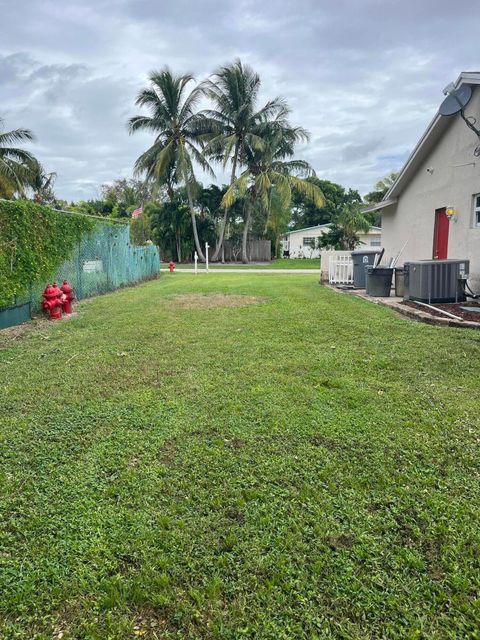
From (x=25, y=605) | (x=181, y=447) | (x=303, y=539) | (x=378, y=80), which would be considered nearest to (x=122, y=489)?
(x=181, y=447)

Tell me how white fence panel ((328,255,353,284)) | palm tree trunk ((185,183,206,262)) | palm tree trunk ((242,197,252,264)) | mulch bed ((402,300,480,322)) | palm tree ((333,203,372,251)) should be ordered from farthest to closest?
palm tree ((333,203,372,251)) < palm tree trunk ((242,197,252,264)) < palm tree trunk ((185,183,206,262)) < white fence panel ((328,255,353,284)) < mulch bed ((402,300,480,322))

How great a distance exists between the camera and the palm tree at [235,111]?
25703 mm

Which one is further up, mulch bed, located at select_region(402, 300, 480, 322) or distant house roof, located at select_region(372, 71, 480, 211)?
distant house roof, located at select_region(372, 71, 480, 211)

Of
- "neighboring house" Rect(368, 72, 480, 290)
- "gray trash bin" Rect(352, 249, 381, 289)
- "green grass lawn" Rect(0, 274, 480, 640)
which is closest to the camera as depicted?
"green grass lawn" Rect(0, 274, 480, 640)

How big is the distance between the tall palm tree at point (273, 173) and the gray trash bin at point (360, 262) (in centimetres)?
1531

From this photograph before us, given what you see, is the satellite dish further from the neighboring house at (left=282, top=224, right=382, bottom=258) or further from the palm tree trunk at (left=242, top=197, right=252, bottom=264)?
the neighboring house at (left=282, top=224, right=382, bottom=258)

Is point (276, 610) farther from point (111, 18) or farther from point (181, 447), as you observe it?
point (111, 18)

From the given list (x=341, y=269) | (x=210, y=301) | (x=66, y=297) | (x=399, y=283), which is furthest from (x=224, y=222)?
(x=66, y=297)

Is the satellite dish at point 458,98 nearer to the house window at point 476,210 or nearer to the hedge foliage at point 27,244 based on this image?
the house window at point 476,210

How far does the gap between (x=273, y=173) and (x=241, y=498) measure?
26511mm

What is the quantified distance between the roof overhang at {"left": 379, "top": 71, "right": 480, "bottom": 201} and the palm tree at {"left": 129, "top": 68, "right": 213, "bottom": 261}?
53.3 ft

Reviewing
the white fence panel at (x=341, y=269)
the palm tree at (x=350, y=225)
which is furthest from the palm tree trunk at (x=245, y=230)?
the white fence panel at (x=341, y=269)

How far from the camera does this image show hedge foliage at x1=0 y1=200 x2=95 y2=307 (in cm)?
645

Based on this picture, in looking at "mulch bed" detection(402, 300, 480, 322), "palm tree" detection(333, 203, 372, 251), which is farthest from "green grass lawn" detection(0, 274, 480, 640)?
"palm tree" detection(333, 203, 372, 251)
